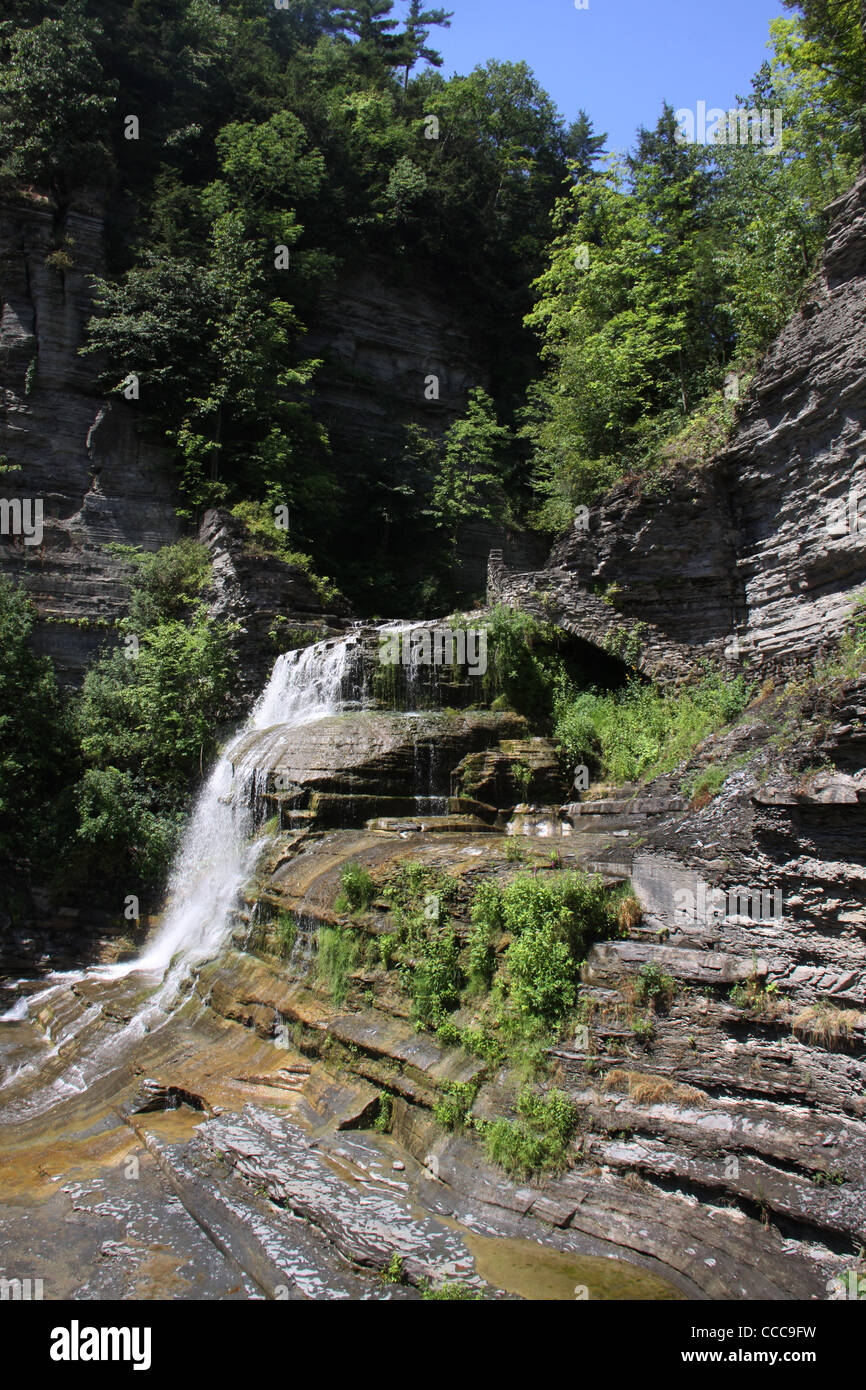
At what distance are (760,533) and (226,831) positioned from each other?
1030 centimetres

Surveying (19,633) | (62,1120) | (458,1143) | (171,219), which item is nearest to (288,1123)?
(458,1143)

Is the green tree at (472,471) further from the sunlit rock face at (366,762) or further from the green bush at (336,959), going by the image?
the green bush at (336,959)

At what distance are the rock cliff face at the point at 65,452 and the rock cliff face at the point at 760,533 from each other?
30.2 ft

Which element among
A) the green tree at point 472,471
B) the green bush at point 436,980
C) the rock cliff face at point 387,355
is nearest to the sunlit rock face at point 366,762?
the green bush at point 436,980

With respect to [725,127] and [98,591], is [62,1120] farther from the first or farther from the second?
[725,127]

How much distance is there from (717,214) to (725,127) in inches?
95.6

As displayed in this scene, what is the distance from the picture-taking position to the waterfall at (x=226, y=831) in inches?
455

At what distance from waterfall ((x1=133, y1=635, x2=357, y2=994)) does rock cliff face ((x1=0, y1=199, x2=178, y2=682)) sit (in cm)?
545

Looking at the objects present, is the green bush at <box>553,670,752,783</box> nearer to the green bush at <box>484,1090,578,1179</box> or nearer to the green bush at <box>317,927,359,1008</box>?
the green bush at <box>317,927,359,1008</box>

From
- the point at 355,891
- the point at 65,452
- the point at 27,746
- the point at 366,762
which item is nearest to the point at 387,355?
the point at 65,452

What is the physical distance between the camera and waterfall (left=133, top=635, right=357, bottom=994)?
455 inches

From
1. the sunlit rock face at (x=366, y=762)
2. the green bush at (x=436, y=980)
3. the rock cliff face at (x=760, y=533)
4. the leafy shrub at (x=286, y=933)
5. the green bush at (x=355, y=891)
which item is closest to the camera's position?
the green bush at (x=436, y=980)

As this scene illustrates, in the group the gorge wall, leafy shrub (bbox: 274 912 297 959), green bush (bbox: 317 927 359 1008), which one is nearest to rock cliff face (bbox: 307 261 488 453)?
the gorge wall

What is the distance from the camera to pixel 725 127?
70.1ft
